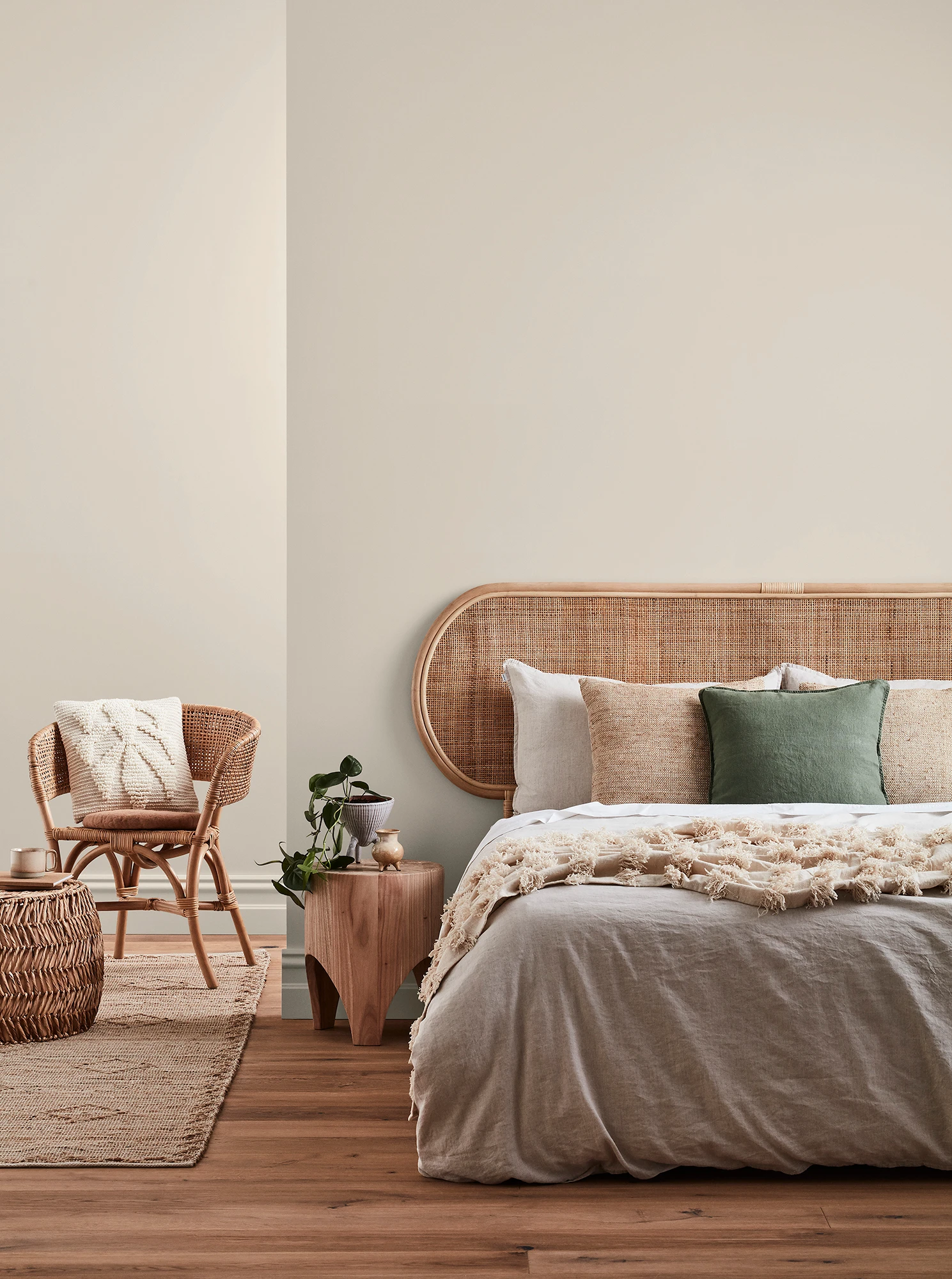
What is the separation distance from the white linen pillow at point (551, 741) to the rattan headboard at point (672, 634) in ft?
0.49

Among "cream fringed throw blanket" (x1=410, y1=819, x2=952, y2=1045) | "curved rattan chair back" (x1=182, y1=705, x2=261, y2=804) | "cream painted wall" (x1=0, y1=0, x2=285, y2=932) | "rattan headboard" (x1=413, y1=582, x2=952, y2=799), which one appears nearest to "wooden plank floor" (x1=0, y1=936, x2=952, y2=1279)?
"cream fringed throw blanket" (x1=410, y1=819, x2=952, y2=1045)

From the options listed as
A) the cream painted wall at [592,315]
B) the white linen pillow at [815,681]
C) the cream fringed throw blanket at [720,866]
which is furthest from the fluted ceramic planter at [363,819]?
the white linen pillow at [815,681]

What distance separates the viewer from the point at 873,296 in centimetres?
351

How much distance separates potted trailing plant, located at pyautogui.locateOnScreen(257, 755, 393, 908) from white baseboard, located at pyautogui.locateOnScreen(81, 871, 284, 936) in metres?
1.21

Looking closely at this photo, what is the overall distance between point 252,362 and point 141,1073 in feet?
9.36

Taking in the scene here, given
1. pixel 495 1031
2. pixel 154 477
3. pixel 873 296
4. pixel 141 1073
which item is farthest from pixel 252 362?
pixel 495 1031

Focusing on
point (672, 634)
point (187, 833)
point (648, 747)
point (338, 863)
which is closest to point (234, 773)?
point (187, 833)

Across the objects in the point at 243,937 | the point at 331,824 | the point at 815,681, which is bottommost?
the point at 243,937

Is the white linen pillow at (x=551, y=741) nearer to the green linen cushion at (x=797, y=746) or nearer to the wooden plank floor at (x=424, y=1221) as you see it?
the green linen cushion at (x=797, y=746)

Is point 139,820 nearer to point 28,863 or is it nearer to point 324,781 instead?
point 28,863

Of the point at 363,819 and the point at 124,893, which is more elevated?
the point at 363,819

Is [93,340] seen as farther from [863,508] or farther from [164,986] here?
[863,508]

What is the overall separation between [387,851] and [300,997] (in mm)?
583

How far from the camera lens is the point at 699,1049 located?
1.88 m
